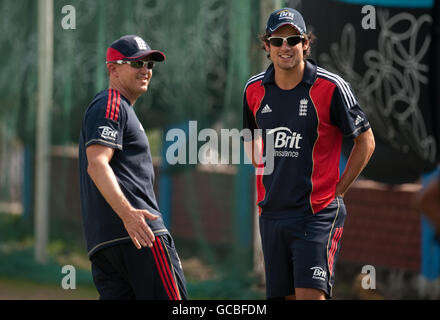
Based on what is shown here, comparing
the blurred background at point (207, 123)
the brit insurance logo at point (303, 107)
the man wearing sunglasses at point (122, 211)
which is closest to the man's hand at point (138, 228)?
the man wearing sunglasses at point (122, 211)

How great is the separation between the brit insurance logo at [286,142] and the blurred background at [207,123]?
1.90 meters

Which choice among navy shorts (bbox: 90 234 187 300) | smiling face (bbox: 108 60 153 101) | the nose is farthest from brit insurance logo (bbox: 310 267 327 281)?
smiling face (bbox: 108 60 153 101)

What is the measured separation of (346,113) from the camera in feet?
14.4

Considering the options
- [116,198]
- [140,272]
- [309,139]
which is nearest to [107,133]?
[116,198]

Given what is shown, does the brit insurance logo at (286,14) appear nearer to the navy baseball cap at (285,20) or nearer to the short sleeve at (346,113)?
the navy baseball cap at (285,20)

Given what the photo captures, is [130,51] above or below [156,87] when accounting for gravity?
below

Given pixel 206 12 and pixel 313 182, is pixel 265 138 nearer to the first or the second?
pixel 313 182

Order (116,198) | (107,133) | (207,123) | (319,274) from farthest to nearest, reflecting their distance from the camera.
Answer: (207,123), (319,274), (107,133), (116,198)

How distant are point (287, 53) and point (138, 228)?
4.57 feet

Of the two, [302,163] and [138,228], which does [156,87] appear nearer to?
[302,163]

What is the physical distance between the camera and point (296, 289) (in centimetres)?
440

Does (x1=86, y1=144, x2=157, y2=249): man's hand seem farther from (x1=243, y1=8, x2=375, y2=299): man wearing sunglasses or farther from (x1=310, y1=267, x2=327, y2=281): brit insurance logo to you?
(x1=310, y1=267, x2=327, y2=281): brit insurance logo

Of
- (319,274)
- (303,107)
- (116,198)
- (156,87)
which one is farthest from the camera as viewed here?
(156,87)
